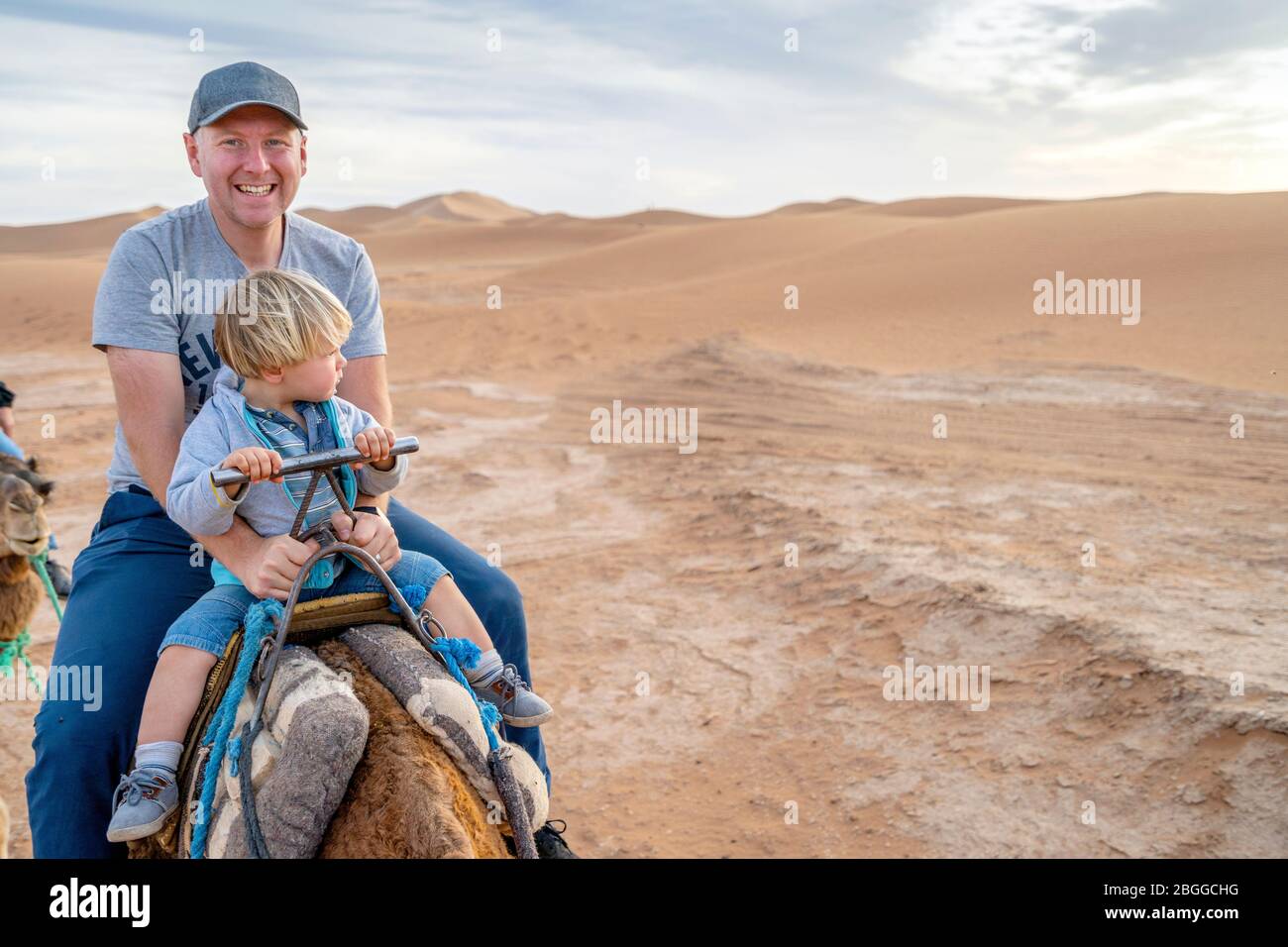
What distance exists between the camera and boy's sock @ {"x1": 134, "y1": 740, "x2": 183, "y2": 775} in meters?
2.57

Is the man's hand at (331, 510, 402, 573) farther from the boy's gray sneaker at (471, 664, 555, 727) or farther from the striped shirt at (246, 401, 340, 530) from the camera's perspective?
the boy's gray sneaker at (471, 664, 555, 727)

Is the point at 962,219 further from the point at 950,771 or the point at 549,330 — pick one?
the point at 950,771

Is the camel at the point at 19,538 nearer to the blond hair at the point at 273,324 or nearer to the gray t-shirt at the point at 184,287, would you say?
the gray t-shirt at the point at 184,287

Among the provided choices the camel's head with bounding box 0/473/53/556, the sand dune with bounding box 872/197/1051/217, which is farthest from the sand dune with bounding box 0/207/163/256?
the camel's head with bounding box 0/473/53/556

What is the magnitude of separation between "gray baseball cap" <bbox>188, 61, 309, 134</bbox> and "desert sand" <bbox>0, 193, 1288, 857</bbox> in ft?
10.5

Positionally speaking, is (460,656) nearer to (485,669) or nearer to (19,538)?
(485,669)

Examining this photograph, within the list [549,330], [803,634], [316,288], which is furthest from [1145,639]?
[549,330]

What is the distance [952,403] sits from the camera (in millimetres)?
12758

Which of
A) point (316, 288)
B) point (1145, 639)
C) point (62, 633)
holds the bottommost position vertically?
point (1145, 639)

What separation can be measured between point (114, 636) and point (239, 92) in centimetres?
158

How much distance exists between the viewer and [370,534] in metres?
2.81

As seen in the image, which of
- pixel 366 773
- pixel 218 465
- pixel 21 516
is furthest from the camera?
pixel 21 516

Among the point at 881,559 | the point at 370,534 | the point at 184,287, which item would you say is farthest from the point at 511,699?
the point at 881,559

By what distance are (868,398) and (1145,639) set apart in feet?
26.4
